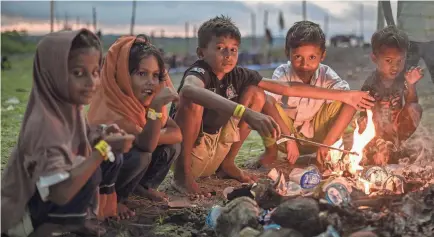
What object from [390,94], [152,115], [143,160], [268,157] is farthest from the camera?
[268,157]

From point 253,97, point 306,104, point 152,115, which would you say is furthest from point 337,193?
point 306,104

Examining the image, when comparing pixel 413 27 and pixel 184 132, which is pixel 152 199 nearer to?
pixel 184 132

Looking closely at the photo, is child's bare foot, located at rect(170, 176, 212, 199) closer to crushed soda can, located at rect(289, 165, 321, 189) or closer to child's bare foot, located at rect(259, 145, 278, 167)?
crushed soda can, located at rect(289, 165, 321, 189)

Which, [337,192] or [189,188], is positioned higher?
[337,192]

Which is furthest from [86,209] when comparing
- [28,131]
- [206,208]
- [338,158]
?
[338,158]

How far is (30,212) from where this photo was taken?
9.78ft

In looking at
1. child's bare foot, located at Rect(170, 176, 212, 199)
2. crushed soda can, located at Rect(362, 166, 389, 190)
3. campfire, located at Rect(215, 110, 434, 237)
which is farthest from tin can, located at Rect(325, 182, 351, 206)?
child's bare foot, located at Rect(170, 176, 212, 199)

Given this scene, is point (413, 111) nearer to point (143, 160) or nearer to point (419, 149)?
point (419, 149)

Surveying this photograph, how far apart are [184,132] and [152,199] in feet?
1.91

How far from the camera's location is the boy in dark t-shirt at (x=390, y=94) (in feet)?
17.1

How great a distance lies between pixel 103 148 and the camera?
2816mm

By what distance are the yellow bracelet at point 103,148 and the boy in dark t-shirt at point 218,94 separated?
1370 millimetres

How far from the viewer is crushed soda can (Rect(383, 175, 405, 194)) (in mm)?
3844

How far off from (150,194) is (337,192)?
144 cm
